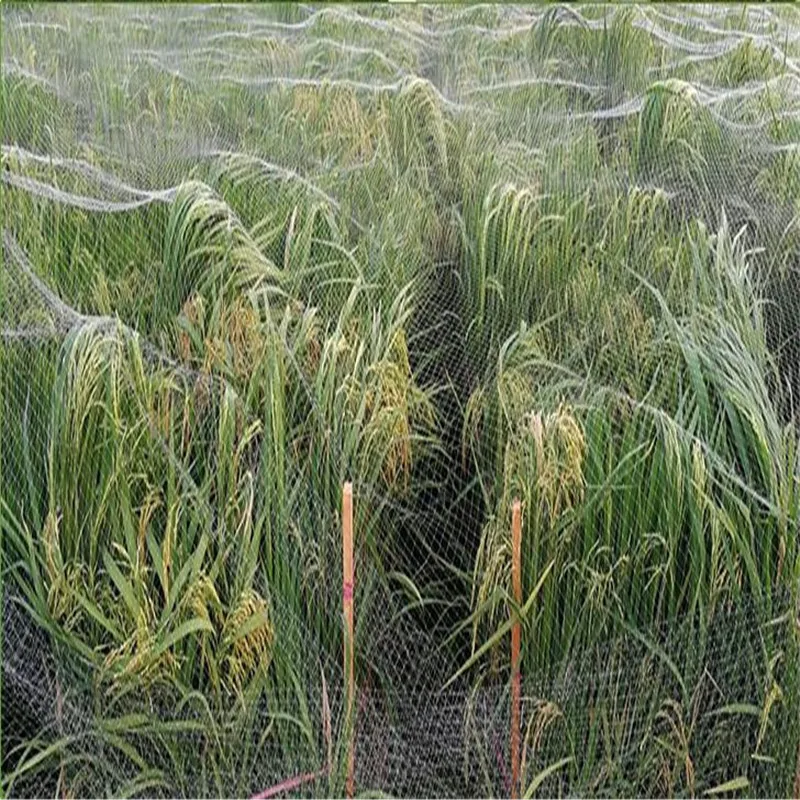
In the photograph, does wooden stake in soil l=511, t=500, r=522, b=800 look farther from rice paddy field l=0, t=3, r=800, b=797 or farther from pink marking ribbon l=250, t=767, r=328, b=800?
pink marking ribbon l=250, t=767, r=328, b=800

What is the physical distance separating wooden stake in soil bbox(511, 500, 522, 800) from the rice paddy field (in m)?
0.01

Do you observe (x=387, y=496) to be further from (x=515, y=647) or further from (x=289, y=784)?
(x=289, y=784)

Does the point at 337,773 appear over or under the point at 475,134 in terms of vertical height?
under

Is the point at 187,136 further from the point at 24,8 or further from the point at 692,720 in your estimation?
the point at 692,720

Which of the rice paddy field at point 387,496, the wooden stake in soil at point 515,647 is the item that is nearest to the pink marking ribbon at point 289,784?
the rice paddy field at point 387,496

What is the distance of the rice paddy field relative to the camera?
1.73m

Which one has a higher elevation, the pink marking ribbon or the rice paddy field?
the rice paddy field

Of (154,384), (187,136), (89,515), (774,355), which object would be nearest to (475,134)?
(187,136)

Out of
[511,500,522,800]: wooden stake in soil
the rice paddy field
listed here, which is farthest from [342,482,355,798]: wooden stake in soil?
[511,500,522,800]: wooden stake in soil

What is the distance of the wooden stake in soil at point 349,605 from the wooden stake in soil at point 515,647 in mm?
213

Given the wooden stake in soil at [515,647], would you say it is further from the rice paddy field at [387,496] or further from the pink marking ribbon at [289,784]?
the pink marking ribbon at [289,784]

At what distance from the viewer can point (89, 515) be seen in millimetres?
1757

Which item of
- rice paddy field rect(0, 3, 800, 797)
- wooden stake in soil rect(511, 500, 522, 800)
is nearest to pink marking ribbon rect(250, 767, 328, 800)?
rice paddy field rect(0, 3, 800, 797)

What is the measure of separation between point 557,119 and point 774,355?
787 millimetres
